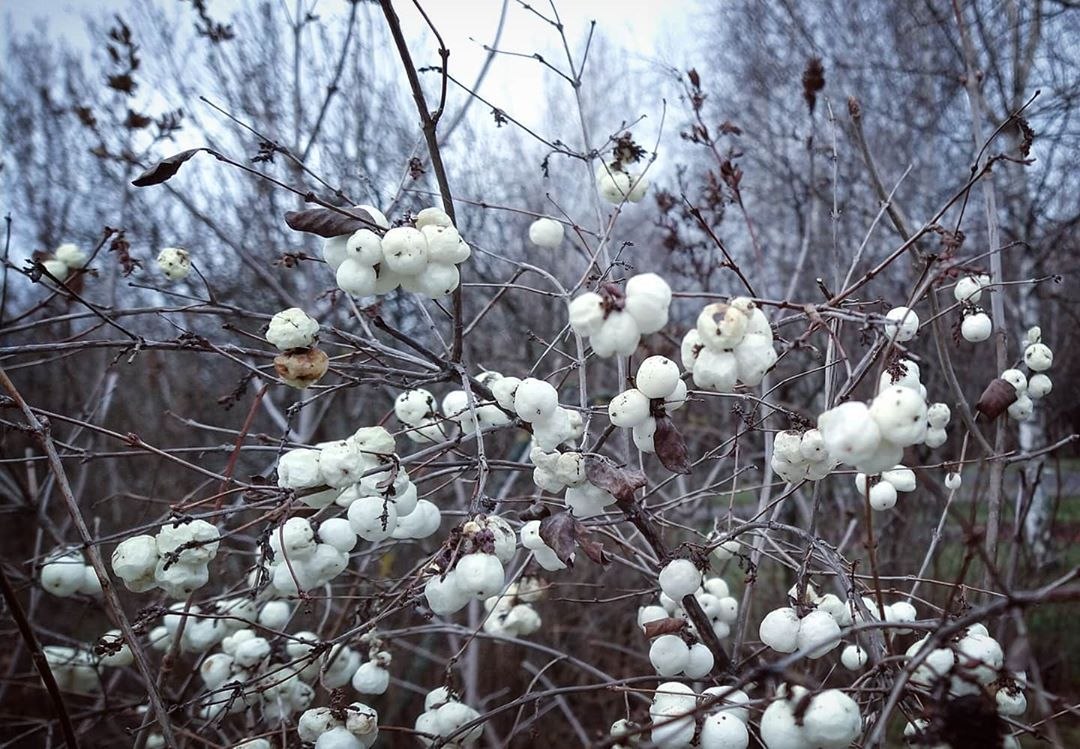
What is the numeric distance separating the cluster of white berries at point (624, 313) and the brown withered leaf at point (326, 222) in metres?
0.40

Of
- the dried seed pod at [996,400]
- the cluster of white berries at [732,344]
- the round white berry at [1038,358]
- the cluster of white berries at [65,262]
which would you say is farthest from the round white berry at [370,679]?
the round white berry at [1038,358]

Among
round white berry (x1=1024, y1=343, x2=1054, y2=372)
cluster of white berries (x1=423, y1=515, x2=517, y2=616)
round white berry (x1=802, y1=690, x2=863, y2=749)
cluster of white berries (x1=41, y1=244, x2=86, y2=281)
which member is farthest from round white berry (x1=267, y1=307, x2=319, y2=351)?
round white berry (x1=1024, y1=343, x2=1054, y2=372)

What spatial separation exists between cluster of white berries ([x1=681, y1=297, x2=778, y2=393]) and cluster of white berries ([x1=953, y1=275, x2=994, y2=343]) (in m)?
0.81

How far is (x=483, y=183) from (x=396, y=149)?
1055 mm

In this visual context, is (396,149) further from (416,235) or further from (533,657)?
(416,235)

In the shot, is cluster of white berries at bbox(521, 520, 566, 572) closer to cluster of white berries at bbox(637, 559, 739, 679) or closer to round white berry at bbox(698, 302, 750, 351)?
cluster of white berries at bbox(637, 559, 739, 679)

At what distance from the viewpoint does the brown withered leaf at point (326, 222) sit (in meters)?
1.08

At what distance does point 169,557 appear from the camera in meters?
1.19

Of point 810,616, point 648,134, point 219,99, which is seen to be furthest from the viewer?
point 648,134

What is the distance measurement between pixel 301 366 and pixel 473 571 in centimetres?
47

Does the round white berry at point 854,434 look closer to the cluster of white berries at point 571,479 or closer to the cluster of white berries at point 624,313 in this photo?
the cluster of white berries at point 624,313

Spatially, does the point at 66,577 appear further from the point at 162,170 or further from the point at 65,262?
the point at 162,170

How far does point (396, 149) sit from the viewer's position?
5125 millimetres

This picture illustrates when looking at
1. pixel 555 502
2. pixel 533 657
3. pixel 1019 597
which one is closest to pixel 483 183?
pixel 533 657
